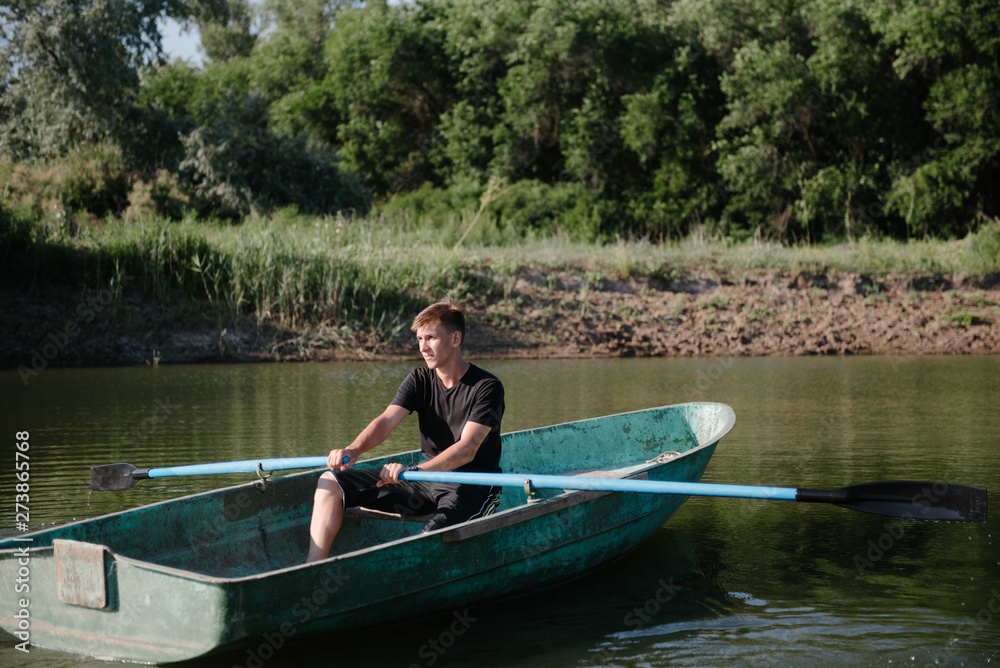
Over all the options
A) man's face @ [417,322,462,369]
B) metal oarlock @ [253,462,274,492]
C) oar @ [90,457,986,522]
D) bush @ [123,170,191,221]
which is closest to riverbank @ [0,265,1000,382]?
bush @ [123,170,191,221]

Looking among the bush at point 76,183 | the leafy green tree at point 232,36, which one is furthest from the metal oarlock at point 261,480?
the leafy green tree at point 232,36

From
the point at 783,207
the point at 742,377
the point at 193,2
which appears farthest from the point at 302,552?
the point at 783,207

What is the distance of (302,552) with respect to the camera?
5172 mm

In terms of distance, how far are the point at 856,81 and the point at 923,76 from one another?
6.85 feet

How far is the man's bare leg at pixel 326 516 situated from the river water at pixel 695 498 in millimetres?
467

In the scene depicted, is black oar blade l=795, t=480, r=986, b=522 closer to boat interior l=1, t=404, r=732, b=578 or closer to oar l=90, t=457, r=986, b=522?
oar l=90, t=457, r=986, b=522

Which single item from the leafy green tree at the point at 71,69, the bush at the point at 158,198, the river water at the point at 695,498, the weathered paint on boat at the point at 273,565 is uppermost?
the leafy green tree at the point at 71,69

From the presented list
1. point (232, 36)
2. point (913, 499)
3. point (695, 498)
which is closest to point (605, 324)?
point (695, 498)

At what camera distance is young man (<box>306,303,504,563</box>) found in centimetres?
464

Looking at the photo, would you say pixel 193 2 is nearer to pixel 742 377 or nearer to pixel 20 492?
pixel 742 377

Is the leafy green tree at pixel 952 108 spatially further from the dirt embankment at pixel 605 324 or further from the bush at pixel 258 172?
the bush at pixel 258 172

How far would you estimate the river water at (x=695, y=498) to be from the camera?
4168mm

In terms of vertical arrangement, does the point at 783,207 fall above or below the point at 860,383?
above

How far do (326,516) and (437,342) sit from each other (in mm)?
997
